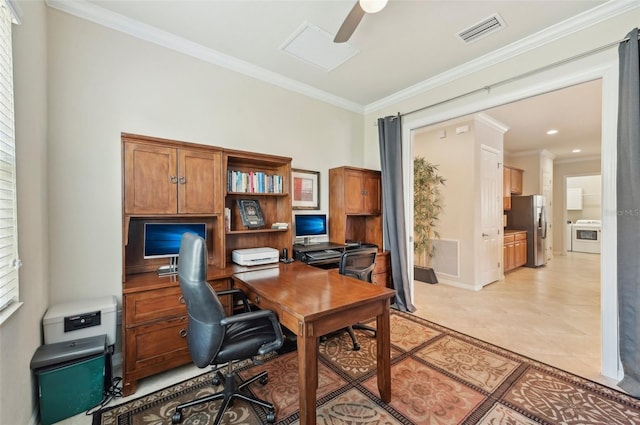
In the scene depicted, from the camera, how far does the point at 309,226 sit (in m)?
3.40

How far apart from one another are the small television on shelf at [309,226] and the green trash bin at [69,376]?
204 centimetres

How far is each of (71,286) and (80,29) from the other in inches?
78.9

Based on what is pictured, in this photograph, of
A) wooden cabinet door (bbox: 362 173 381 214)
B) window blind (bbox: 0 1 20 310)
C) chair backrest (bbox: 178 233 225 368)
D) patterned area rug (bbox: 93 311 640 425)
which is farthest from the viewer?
wooden cabinet door (bbox: 362 173 381 214)

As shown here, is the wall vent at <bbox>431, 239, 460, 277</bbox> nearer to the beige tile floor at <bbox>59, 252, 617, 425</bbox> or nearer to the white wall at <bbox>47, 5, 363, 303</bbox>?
the beige tile floor at <bbox>59, 252, 617, 425</bbox>

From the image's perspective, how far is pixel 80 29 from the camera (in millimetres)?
2133

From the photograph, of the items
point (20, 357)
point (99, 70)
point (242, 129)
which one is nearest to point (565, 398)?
point (20, 357)

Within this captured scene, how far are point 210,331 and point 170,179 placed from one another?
131 cm

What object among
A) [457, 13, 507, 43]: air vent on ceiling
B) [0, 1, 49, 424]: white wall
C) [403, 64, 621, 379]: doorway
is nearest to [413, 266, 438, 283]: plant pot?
[403, 64, 621, 379]: doorway

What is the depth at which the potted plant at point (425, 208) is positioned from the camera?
4922 mm

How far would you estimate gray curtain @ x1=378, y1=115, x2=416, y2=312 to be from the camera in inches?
138

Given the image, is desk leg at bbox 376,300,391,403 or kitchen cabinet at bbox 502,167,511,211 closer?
desk leg at bbox 376,300,391,403

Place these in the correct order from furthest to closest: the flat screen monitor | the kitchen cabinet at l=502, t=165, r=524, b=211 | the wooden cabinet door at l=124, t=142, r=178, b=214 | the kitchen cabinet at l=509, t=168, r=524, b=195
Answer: the kitchen cabinet at l=509, t=168, r=524, b=195
the kitchen cabinet at l=502, t=165, r=524, b=211
the flat screen monitor
the wooden cabinet door at l=124, t=142, r=178, b=214

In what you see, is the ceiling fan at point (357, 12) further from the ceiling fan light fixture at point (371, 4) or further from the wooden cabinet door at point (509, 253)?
the wooden cabinet door at point (509, 253)

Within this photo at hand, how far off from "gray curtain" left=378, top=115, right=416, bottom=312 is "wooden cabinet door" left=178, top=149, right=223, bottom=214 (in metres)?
2.18
